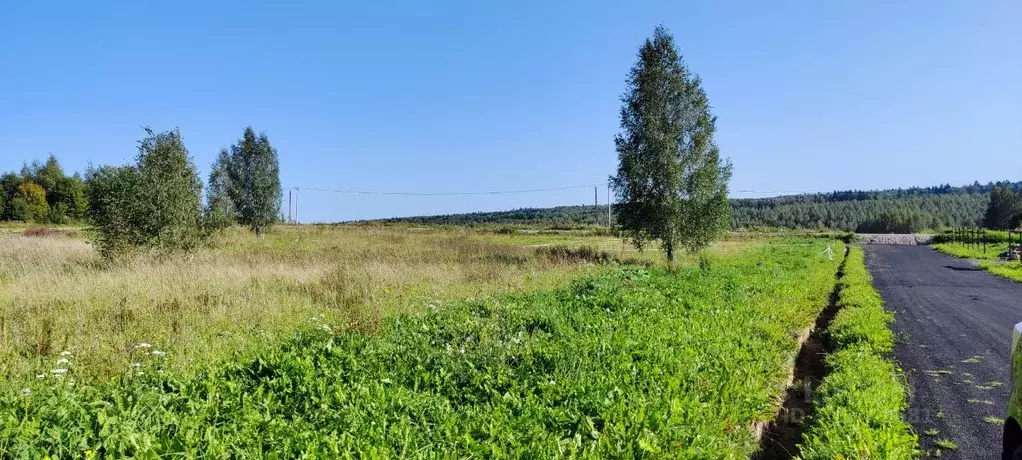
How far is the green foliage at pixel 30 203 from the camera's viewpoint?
208ft

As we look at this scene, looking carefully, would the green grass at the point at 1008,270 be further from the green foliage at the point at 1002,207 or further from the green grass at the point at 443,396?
the green foliage at the point at 1002,207

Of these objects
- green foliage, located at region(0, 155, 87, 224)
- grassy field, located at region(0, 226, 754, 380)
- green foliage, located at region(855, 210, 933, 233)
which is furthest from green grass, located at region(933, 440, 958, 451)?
green foliage, located at region(855, 210, 933, 233)

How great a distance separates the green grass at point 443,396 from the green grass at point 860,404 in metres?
0.53

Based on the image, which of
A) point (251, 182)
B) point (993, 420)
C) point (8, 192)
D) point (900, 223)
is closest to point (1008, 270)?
point (993, 420)

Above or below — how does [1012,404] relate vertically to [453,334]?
above

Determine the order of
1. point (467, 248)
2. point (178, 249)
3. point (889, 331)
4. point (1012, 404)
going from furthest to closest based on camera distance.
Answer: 1. point (467, 248)
2. point (178, 249)
3. point (889, 331)
4. point (1012, 404)

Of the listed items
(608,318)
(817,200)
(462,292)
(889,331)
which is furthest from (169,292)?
(817,200)

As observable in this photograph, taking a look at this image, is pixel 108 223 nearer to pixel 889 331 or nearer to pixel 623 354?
pixel 623 354

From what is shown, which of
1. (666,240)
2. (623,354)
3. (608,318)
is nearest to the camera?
(623,354)

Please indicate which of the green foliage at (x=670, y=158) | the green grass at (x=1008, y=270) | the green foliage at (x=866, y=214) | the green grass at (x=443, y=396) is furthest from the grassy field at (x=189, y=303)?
the green foliage at (x=866, y=214)

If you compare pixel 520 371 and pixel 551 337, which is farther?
pixel 551 337

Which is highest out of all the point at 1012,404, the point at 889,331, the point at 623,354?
the point at 1012,404

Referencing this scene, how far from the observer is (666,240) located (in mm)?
21844

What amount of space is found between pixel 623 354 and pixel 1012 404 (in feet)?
12.1
